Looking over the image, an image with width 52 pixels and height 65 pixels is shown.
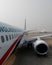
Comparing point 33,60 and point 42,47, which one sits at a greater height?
point 42,47

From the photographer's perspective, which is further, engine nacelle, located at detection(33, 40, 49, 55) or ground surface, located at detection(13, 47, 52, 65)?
engine nacelle, located at detection(33, 40, 49, 55)

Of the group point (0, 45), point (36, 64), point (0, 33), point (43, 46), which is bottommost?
point (36, 64)

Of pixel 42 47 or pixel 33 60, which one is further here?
pixel 42 47

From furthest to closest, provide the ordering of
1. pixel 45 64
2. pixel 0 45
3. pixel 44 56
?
1. pixel 44 56
2. pixel 45 64
3. pixel 0 45

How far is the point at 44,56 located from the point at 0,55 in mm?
6955

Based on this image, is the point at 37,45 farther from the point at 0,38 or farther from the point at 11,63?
the point at 0,38

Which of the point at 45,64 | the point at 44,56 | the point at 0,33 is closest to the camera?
the point at 0,33

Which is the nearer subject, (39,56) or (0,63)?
(0,63)

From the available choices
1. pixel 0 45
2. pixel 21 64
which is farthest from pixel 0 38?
pixel 21 64

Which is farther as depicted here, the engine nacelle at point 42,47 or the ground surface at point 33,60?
the engine nacelle at point 42,47

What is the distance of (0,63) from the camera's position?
201 inches

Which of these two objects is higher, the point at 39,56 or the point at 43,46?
the point at 43,46

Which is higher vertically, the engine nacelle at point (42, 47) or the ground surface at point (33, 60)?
the engine nacelle at point (42, 47)

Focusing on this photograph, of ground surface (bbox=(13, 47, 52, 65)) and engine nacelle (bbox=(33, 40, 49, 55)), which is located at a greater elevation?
engine nacelle (bbox=(33, 40, 49, 55))
